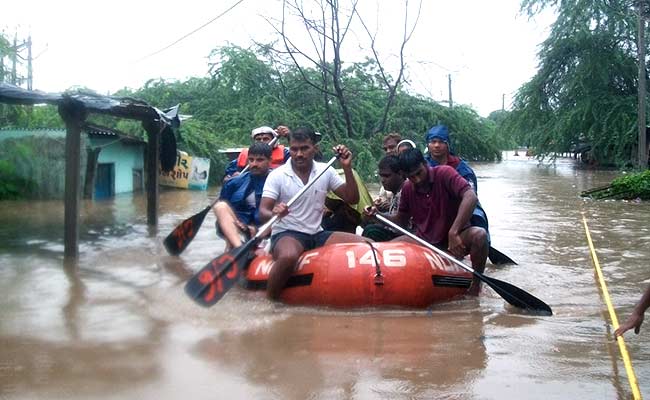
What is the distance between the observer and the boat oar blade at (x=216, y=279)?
527cm

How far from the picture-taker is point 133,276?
7.02m

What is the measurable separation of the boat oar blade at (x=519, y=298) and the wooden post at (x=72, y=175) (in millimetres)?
4460

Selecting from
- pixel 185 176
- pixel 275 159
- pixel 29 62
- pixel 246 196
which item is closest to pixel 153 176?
pixel 275 159

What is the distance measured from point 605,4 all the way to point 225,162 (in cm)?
1722

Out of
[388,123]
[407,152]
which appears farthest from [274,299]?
[388,123]

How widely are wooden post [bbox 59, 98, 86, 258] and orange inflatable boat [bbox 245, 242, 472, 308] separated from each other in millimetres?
3169

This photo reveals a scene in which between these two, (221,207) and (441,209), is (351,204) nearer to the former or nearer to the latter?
(441,209)

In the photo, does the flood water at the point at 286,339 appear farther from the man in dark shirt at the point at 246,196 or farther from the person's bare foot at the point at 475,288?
the man in dark shirt at the point at 246,196

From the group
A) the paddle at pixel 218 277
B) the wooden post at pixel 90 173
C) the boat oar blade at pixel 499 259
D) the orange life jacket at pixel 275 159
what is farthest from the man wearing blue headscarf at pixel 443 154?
the wooden post at pixel 90 173

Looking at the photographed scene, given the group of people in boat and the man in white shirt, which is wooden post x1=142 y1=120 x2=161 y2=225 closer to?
the group of people in boat

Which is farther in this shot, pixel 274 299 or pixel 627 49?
pixel 627 49

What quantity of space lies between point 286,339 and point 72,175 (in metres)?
4.06

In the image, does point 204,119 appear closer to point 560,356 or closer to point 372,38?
point 372,38

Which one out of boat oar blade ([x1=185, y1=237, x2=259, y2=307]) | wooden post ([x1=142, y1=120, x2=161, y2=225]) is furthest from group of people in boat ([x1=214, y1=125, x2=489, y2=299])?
wooden post ([x1=142, y1=120, x2=161, y2=225])
